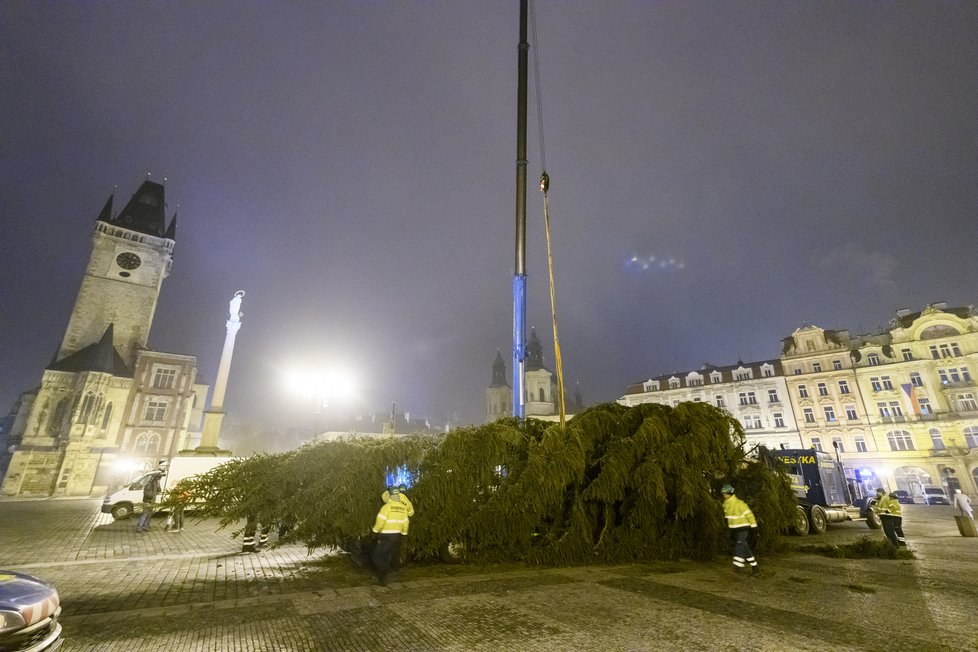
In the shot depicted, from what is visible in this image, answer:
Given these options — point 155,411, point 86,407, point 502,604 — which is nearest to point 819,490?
point 502,604

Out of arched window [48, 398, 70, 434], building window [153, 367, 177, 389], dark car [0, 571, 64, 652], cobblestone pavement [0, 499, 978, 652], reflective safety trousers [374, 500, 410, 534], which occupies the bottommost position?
cobblestone pavement [0, 499, 978, 652]

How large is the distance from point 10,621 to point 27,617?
0.49 ft

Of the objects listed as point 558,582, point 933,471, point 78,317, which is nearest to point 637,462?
point 558,582

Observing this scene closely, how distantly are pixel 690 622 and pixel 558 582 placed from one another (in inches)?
113

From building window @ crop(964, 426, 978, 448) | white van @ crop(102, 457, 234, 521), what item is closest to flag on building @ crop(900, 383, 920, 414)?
building window @ crop(964, 426, 978, 448)

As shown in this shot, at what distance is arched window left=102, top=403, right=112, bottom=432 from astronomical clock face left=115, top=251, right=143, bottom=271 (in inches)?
753

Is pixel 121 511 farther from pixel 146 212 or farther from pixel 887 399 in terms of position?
pixel 887 399

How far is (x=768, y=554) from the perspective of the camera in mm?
10844

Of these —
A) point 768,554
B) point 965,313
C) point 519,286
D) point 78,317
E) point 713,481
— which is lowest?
point 768,554

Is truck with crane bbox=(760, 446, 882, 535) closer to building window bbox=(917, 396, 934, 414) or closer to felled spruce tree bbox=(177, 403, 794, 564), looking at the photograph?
felled spruce tree bbox=(177, 403, 794, 564)

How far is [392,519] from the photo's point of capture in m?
8.47

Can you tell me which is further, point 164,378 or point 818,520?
point 164,378

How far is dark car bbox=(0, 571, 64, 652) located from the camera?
379 cm

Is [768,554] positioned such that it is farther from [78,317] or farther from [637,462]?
[78,317]
